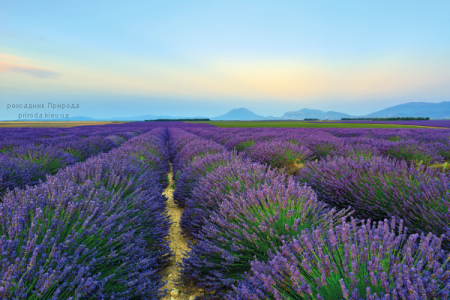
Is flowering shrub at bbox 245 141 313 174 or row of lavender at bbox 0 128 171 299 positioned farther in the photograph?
flowering shrub at bbox 245 141 313 174

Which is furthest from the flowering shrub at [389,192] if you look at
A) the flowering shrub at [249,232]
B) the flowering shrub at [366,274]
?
the flowering shrub at [366,274]

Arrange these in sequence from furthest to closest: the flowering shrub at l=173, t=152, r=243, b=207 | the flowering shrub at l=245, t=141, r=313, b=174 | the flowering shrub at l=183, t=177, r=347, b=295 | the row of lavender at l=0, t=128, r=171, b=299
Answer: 1. the flowering shrub at l=245, t=141, r=313, b=174
2. the flowering shrub at l=173, t=152, r=243, b=207
3. the flowering shrub at l=183, t=177, r=347, b=295
4. the row of lavender at l=0, t=128, r=171, b=299

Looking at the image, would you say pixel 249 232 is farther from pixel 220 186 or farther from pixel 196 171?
pixel 196 171

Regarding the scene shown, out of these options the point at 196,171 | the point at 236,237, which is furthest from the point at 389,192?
the point at 196,171

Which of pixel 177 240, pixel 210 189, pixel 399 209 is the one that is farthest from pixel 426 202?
pixel 177 240

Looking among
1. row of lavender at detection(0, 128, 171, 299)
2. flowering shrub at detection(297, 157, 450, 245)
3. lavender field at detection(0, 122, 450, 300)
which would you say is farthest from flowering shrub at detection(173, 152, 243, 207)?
flowering shrub at detection(297, 157, 450, 245)

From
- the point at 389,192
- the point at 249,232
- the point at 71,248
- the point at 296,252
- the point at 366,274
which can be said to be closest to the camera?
the point at 366,274

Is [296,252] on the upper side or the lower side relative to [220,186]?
lower

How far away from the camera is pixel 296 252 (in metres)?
1.24

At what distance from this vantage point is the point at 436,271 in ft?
2.74

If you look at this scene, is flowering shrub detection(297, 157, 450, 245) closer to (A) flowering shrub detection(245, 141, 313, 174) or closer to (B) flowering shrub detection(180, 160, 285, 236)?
(B) flowering shrub detection(180, 160, 285, 236)

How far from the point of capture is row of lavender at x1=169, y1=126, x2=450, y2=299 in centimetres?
88

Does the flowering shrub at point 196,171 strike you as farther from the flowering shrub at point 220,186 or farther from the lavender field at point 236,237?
the flowering shrub at point 220,186

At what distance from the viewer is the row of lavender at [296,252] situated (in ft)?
2.88
